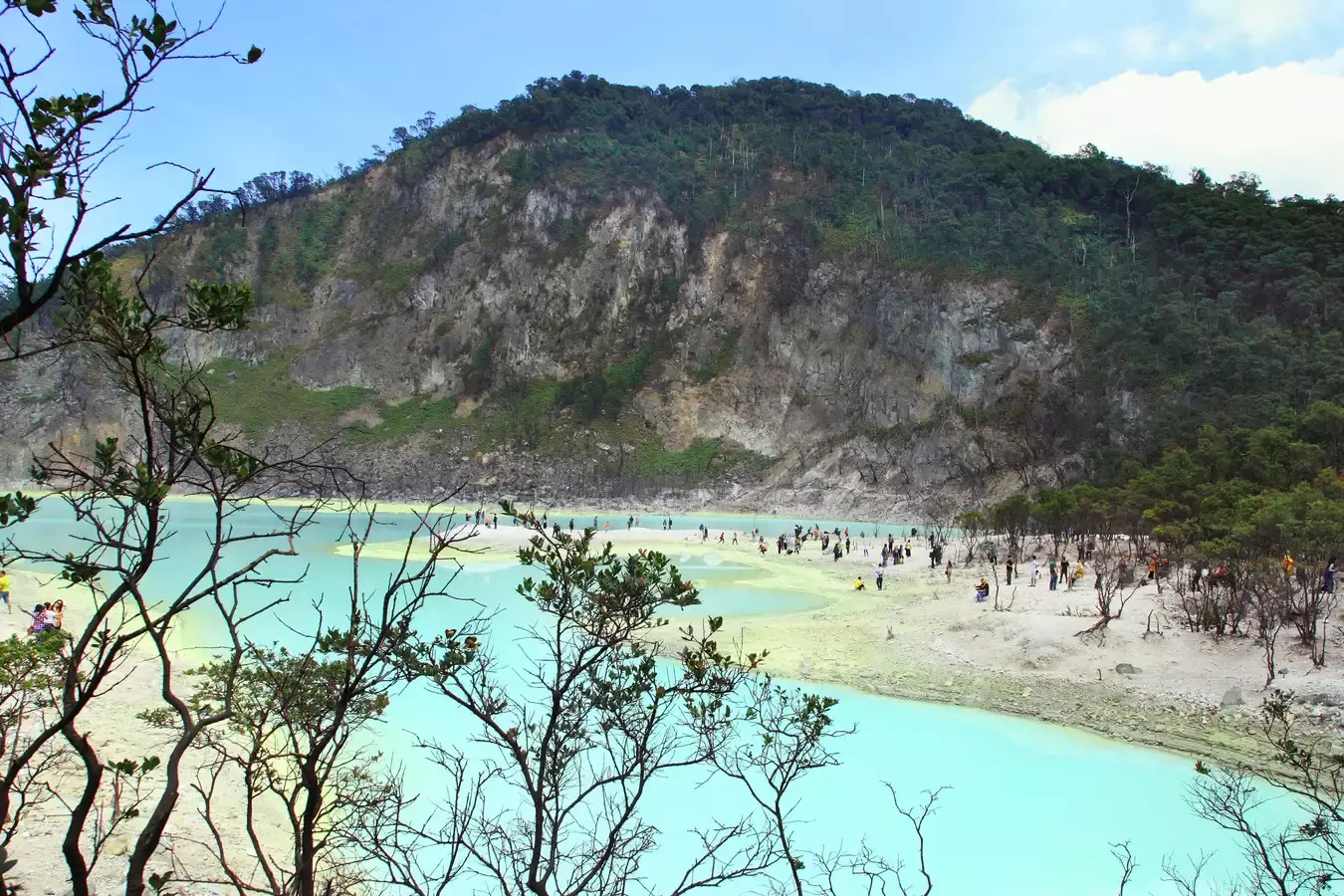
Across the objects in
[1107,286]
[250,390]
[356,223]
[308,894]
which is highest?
[356,223]

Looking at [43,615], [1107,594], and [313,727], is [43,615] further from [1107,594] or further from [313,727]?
[1107,594]

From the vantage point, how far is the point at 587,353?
291 ft

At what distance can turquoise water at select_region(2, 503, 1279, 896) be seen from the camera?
37.0 ft

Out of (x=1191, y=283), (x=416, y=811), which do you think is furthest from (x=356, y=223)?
(x=416, y=811)

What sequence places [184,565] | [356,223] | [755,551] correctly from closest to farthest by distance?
1. [184,565]
2. [755,551]
3. [356,223]

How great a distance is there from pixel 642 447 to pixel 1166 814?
69.0 m

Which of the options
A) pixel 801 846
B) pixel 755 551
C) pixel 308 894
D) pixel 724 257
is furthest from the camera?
pixel 724 257

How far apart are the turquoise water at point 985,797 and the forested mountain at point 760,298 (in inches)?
1680

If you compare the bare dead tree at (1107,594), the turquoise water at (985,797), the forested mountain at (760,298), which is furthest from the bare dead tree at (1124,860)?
the forested mountain at (760,298)

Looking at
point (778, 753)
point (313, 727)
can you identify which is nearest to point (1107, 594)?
point (778, 753)

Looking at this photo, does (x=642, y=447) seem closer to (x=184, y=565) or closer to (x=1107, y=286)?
(x=1107, y=286)

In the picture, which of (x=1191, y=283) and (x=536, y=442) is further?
(x=536, y=442)

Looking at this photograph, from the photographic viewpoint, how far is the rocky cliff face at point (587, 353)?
6988cm

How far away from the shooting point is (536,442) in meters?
82.5
